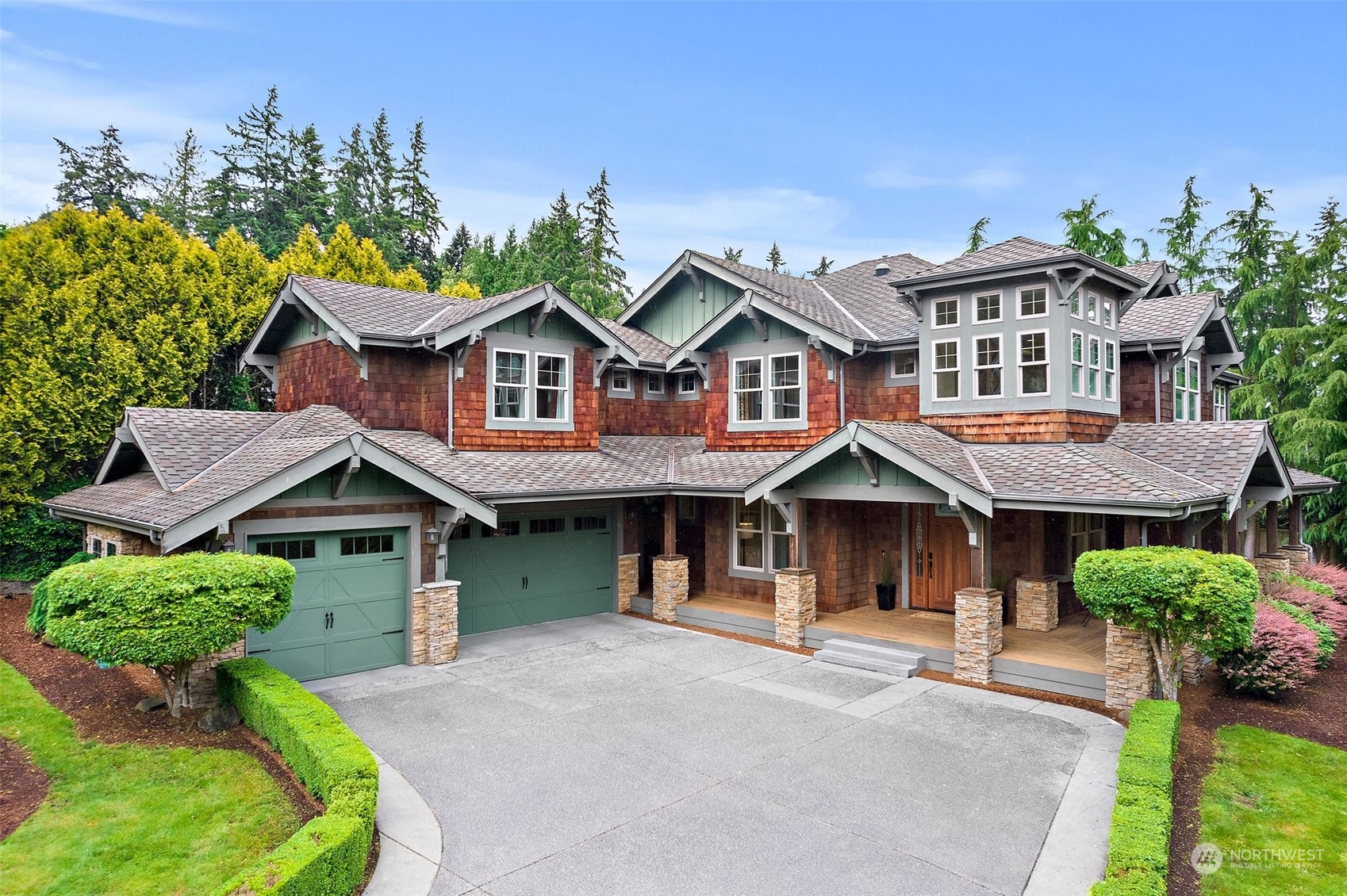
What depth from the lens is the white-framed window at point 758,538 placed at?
16234 millimetres

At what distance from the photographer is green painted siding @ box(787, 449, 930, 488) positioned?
12.6 meters

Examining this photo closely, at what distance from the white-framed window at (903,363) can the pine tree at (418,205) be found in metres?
36.8

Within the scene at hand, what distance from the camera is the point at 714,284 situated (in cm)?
1864

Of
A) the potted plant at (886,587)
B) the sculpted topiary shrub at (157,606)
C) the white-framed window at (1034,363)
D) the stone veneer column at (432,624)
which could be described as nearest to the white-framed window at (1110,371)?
the white-framed window at (1034,363)

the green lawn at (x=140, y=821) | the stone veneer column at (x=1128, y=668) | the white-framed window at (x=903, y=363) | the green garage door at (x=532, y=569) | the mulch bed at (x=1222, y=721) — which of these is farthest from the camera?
the white-framed window at (x=903, y=363)

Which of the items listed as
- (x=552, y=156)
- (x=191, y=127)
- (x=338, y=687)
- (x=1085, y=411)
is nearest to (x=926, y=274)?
(x=1085, y=411)

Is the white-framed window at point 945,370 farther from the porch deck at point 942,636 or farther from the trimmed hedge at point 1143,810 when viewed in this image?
the trimmed hedge at point 1143,810

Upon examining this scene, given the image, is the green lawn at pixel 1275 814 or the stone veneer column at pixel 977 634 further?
the stone veneer column at pixel 977 634

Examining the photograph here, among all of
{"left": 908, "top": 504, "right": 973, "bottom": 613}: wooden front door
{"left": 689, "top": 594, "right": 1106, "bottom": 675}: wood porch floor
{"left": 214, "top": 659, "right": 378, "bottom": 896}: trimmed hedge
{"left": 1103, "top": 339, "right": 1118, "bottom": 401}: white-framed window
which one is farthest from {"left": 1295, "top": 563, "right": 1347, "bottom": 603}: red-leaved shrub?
{"left": 214, "top": 659, "right": 378, "bottom": 896}: trimmed hedge

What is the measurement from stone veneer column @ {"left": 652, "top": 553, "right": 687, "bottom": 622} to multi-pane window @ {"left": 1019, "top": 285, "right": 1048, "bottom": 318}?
8245 mm

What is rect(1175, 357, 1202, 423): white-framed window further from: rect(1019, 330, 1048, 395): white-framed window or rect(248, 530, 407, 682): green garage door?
rect(248, 530, 407, 682): green garage door

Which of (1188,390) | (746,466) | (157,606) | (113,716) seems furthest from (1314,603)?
(113,716)

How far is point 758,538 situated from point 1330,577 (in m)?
12.1

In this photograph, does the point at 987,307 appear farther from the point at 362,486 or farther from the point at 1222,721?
the point at 362,486
